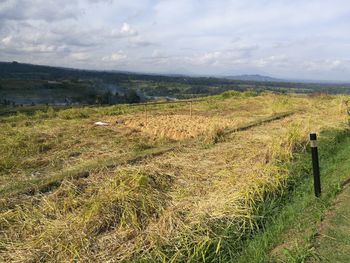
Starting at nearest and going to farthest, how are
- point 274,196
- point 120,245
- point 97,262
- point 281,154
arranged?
point 97,262 < point 120,245 < point 274,196 < point 281,154

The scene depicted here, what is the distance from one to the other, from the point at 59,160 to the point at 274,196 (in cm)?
497

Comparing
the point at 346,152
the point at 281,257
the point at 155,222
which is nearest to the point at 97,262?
the point at 155,222

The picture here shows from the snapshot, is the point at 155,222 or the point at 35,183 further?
the point at 35,183

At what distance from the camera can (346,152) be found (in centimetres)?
909

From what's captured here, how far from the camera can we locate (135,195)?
5535mm

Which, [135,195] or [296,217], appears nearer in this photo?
[296,217]

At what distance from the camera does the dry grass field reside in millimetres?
4500

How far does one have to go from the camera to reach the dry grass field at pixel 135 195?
4.50m

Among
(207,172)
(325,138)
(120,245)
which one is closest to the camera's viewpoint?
(120,245)

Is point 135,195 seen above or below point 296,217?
above

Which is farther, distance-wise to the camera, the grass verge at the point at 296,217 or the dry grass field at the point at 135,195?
the dry grass field at the point at 135,195

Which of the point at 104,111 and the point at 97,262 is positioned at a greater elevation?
the point at 104,111

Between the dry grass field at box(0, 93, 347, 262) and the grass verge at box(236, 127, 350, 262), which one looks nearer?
the grass verge at box(236, 127, 350, 262)

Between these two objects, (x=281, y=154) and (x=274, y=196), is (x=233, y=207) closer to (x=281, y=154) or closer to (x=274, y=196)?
(x=274, y=196)
